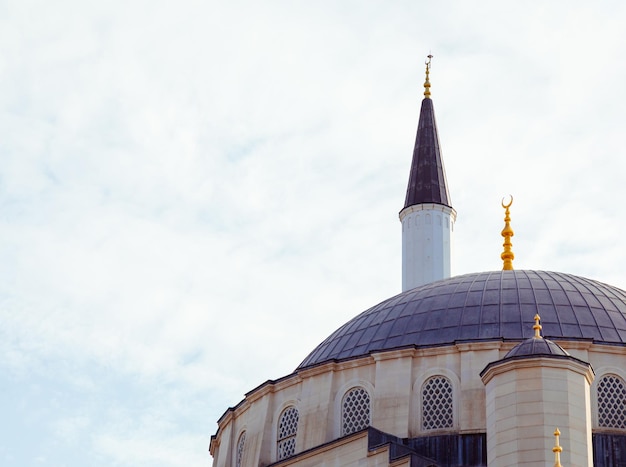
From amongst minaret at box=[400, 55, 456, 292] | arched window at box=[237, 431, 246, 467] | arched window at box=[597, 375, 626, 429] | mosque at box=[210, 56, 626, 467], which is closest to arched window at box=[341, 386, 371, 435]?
mosque at box=[210, 56, 626, 467]

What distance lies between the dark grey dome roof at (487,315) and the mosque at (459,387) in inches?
1.7

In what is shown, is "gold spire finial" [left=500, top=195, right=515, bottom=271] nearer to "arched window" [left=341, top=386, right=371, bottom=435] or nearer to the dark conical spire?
"arched window" [left=341, top=386, right=371, bottom=435]

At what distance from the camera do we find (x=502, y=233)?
3722cm

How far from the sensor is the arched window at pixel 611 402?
90.4 ft

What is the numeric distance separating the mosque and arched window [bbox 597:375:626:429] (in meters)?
0.02

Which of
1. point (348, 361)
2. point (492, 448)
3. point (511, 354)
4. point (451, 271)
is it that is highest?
point (451, 271)

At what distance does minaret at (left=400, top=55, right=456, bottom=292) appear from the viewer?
4981 centimetres

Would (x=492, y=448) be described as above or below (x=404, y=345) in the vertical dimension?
below

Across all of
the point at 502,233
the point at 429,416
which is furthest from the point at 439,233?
the point at 429,416

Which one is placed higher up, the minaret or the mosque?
the minaret

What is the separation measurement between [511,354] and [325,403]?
6.14 m

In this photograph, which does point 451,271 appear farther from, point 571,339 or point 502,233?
point 571,339

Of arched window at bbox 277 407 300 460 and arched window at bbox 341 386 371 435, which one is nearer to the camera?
arched window at bbox 341 386 371 435

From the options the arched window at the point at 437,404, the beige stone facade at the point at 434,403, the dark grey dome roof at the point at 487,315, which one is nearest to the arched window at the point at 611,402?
the beige stone facade at the point at 434,403
